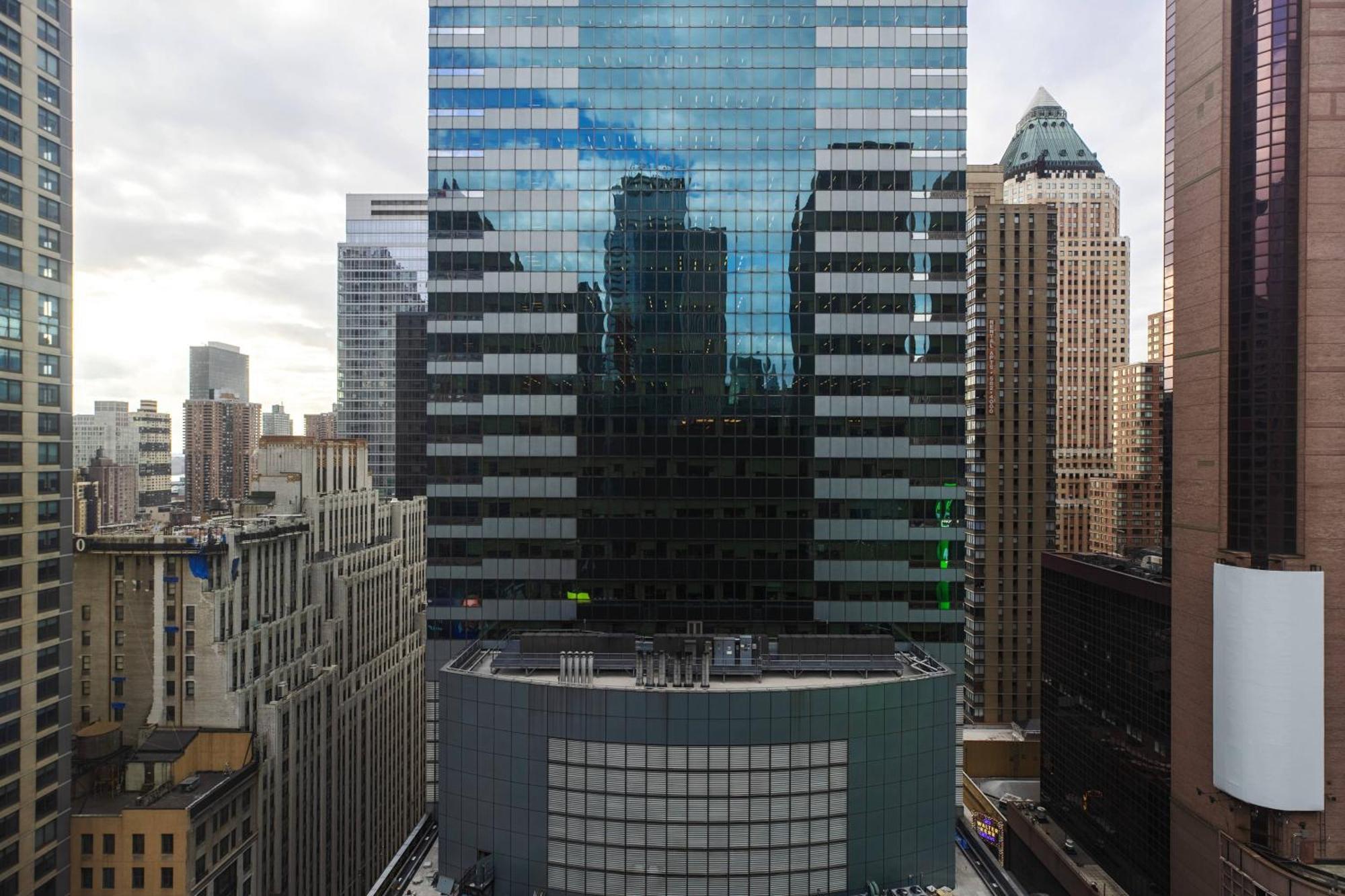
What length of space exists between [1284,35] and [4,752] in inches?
4551

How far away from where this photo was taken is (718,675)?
45.0 metres

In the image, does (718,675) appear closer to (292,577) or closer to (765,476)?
(765,476)

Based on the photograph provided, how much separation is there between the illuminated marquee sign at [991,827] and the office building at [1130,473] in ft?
311

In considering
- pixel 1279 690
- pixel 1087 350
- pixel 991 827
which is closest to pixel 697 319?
pixel 1279 690

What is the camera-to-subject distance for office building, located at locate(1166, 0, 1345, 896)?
5175 cm

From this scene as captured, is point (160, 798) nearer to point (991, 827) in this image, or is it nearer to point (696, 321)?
point (696, 321)

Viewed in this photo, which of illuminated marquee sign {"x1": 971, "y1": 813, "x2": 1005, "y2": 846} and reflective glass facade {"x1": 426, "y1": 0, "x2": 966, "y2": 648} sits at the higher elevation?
reflective glass facade {"x1": 426, "y1": 0, "x2": 966, "y2": 648}

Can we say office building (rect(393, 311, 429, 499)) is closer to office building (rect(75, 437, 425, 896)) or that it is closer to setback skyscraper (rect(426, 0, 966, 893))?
office building (rect(75, 437, 425, 896))

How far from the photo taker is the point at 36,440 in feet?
209

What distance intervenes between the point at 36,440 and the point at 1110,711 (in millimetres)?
109153

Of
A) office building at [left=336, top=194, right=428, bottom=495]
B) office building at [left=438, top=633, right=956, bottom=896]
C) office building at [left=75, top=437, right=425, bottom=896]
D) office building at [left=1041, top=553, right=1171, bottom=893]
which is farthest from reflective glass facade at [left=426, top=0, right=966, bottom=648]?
office building at [left=336, top=194, right=428, bottom=495]

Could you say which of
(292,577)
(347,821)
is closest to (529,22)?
(292,577)

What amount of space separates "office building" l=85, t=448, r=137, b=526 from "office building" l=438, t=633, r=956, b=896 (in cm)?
16847

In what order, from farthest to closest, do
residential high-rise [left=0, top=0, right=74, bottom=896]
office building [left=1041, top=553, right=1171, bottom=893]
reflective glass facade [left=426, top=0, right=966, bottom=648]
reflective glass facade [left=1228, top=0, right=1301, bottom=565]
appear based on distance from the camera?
office building [left=1041, top=553, right=1171, bottom=893]
reflective glass facade [left=426, top=0, right=966, bottom=648]
residential high-rise [left=0, top=0, right=74, bottom=896]
reflective glass facade [left=1228, top=0, right=1301, bottom=565]
